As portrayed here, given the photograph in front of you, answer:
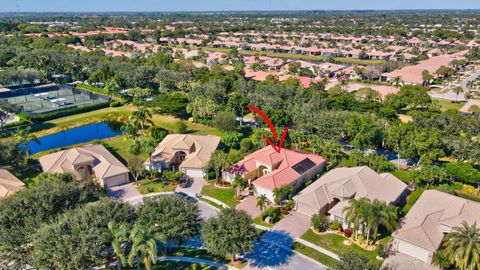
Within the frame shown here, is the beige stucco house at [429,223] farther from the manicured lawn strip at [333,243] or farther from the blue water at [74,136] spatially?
the blue water at [74,136]

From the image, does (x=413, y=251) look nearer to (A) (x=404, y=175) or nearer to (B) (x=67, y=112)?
(A) (x=404, y=175)

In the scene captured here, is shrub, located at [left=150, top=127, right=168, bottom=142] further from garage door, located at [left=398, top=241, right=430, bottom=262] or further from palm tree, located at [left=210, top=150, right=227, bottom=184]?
garage door, located at [left=398, top=241, right=430, bottom=262]

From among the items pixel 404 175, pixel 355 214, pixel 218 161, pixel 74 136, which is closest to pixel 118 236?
pixel 218 161

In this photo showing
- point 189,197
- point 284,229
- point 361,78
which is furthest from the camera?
point 361,78

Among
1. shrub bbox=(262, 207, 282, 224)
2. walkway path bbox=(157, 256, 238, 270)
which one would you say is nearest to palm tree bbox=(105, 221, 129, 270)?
walkway path bbox=(157, 256, 238, 270)

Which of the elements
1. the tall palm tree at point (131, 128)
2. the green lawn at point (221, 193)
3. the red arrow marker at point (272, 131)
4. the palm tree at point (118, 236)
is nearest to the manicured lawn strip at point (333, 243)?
the green lawn at point (221, 193)

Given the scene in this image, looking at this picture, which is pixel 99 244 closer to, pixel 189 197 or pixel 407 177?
pixel 189 197

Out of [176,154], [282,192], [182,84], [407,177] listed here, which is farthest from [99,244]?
[182,84]
